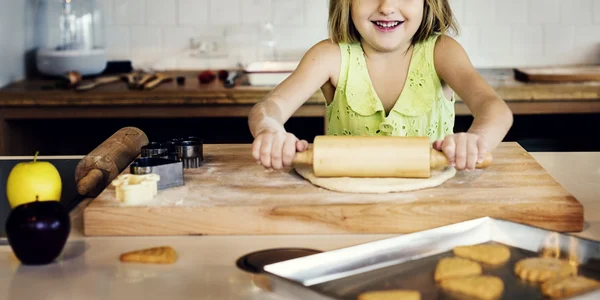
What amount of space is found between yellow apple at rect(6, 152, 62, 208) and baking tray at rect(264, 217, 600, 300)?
1.82 ft

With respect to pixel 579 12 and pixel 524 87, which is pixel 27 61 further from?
pixel 579 12

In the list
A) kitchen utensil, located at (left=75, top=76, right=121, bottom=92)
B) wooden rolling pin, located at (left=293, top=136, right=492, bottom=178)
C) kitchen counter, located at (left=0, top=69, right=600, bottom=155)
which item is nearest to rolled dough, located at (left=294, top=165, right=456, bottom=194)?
wooden rolling pin, located at (left=293, top=136, right=492, bottom=178)

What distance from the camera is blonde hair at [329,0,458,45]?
6.46 ft

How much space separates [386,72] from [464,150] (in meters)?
0.72

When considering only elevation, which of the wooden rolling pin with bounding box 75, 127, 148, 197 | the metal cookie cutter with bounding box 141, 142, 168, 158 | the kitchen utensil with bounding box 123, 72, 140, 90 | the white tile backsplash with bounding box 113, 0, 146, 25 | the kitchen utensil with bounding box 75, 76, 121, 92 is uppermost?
the white tile backsplash with bounding box 113, 0, 146, 25

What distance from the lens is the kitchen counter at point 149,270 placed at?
3.36ft

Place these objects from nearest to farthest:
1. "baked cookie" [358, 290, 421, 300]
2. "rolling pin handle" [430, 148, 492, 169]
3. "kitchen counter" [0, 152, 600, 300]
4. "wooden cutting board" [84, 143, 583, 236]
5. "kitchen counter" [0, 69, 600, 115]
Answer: "baked cookie" [358, 290, 421, 300] < "kitchen counter" [0, 152, 600, 300] < "wooden cutting board" [84, 143, 583, 236] < "rolling pin handle" [430, 148, 492, 169] < "kitchen counter" [0, 69, 600, 115]

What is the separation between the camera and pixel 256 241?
1.26 m

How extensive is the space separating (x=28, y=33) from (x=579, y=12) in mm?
2326

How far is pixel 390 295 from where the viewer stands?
3.04ft

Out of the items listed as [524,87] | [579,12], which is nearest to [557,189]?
[524,87]

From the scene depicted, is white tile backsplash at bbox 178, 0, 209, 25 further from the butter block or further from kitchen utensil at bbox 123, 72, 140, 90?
the butter block

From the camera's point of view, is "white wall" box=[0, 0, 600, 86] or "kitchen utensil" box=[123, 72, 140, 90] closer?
"kitchen utensil" box=[123, 72, 140, 90]

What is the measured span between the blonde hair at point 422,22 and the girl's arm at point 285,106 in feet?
0.14
